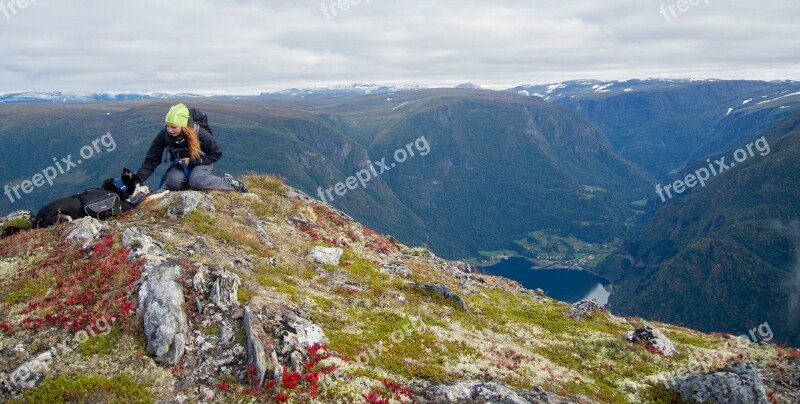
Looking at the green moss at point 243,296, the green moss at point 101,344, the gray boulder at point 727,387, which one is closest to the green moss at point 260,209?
the green moss at point 243,296

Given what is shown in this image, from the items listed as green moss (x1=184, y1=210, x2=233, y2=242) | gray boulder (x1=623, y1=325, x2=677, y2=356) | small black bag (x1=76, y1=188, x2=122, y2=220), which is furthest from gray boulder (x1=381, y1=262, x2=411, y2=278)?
small black bag (x1=76, y1=188, x2=122, y2=220)

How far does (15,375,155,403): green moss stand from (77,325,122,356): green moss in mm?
879

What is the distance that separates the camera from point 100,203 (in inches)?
746

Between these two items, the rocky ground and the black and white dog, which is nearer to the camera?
the rocky ground

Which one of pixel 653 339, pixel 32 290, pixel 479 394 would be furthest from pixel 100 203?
pixel 653 339

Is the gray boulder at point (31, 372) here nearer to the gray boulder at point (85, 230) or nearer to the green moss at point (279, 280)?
the gray boulder at point (85, 230)

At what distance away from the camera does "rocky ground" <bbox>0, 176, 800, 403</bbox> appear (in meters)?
10.8

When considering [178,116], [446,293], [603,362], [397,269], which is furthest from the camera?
[397,269]

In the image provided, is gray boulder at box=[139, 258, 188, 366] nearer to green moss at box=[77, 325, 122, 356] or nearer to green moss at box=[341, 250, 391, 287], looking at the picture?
green moss at box=[77, 325, 122, 356]

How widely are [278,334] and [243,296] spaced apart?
7.40 feet

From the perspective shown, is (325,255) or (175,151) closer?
(175,151)

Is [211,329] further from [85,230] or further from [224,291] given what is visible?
[85,230]

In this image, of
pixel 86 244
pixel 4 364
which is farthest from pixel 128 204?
pixel 4 364

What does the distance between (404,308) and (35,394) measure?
11.2 metres
